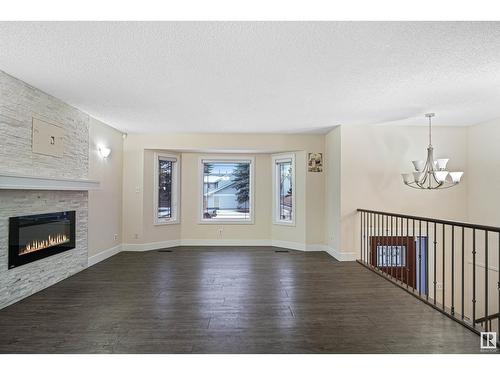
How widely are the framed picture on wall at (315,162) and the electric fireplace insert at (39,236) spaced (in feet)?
14.5

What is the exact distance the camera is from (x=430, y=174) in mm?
5395

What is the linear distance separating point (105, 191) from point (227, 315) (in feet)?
12.2

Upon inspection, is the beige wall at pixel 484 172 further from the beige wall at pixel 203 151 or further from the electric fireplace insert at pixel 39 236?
the electric fireplace insert at pixel 39 236

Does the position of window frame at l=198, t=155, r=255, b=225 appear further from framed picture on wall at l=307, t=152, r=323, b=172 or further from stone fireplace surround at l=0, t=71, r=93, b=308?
stone fireplace surround at l=0, t=71, r=93, b=308

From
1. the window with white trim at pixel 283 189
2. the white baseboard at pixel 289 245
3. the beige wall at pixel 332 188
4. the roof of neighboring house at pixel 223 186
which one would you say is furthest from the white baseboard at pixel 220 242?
the beige wall at pixel 332 188

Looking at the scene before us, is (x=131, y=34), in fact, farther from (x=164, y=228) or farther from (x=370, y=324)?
(x=164, y=228)

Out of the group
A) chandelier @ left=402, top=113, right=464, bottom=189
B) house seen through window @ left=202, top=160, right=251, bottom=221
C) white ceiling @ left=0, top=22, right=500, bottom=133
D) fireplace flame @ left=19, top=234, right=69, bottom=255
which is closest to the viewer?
white ceiling @ left=0, top=22, right=500, bottom=133

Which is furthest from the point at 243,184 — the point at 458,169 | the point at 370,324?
the point at 370,324

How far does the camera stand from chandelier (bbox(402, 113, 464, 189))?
486cm

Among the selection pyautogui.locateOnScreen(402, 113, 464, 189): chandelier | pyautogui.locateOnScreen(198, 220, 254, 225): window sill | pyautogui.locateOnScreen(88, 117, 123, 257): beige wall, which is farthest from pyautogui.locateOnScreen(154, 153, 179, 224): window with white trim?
pyautogui.locateOnScreen(402, 113, 464, 189): chandelier

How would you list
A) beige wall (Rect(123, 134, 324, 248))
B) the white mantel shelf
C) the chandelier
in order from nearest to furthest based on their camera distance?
1. the white mantel shelf
2. the chandelier
3. beige wall (Rect(123, 134, 324, 248))

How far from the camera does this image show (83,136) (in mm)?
4859

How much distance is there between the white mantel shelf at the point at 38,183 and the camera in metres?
3.00

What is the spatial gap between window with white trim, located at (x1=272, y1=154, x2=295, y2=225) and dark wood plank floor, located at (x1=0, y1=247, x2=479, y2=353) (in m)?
2.25
